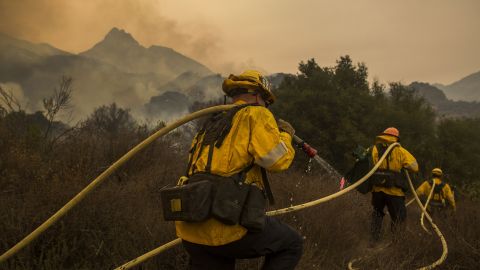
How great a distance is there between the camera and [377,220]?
6.80 metres

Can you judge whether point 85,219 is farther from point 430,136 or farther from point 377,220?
point 430,136

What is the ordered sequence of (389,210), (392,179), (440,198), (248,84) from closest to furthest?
(248,84), (392,179), (389,210), (440,198)

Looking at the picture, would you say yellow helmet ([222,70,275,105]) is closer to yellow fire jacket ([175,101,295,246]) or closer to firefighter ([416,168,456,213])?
yellow fire jacket ([175,101,295,246])

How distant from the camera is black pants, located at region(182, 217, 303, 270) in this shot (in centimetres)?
245

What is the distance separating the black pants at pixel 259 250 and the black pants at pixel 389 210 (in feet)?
13.9

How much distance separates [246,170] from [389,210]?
5.03 m

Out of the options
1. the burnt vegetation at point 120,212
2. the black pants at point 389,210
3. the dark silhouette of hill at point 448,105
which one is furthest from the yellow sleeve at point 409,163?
the dark silhouette of hill at point 448,105

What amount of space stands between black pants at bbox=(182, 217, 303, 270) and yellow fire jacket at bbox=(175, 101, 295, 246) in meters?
0.11

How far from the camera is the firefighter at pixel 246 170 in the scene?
2.36m

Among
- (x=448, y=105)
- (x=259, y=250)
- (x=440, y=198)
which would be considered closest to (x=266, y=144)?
(x=259, y=250)

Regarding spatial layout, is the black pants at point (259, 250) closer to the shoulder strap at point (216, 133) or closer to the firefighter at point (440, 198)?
the shoulder strap at point (216, 133)

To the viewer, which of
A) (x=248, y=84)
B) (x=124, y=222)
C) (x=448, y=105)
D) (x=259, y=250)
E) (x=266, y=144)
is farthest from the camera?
(x=448, y=105)

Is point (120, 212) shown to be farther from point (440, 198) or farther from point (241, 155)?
point (440, 198)

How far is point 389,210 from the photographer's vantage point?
6711mm
